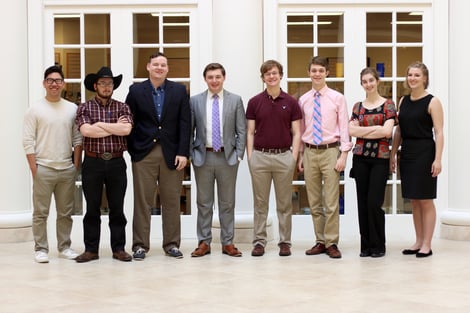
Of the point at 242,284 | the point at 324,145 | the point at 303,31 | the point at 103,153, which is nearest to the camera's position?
the point at 242,284

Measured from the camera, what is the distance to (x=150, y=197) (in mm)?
6965

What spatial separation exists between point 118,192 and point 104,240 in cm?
149

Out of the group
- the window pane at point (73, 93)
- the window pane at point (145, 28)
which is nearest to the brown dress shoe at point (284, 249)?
the window pane at point (145, 28)

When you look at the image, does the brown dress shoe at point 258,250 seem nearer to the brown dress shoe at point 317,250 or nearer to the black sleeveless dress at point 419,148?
the brown dress shoe at point 317,250

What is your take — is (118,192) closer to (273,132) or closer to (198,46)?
(273,132)

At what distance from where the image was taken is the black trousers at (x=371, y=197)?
22.4 ft

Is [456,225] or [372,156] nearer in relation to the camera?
[372,156]

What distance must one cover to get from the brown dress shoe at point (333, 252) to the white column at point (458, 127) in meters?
1.75

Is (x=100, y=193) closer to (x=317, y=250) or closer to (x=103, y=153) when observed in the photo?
(x=103, y=153)

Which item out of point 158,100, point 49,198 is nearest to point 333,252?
point 158,100

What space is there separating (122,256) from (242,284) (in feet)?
5.11

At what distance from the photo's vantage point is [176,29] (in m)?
8.28

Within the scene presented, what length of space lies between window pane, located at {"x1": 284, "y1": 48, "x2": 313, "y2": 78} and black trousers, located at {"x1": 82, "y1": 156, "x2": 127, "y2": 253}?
2.36 metres

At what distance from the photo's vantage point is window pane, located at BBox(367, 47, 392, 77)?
8.32 metres
